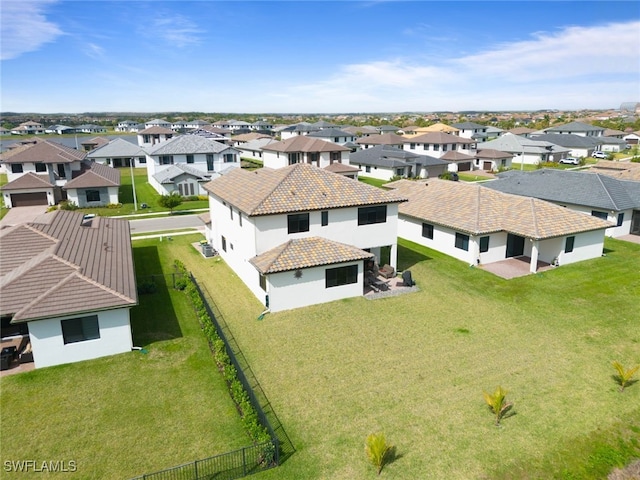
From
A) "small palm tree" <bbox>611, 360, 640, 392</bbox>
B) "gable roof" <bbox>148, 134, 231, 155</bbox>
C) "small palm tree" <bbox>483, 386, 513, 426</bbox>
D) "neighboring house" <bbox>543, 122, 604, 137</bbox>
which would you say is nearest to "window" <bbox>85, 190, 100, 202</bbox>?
"gable roof" <bbox>148, 134, 231, 155</bbox>

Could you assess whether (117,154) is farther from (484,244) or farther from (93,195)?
(484,244)

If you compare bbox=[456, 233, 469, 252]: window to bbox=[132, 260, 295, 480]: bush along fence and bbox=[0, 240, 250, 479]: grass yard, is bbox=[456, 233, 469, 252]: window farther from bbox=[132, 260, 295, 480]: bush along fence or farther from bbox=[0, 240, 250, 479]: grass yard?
bbox=[0, 240, 250, 479]: grass yard

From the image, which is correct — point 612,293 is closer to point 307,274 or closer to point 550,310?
point 550,310

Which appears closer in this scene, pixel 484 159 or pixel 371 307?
pixel 371 307

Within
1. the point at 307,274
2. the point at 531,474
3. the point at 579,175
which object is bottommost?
the point at 531,474

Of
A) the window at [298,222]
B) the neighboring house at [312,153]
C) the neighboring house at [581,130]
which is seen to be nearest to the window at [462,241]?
the window at [298,222]

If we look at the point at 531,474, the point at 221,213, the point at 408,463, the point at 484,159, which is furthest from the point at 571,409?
the point at 484,159

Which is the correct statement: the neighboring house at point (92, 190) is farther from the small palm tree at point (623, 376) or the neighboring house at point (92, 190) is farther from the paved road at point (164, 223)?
the small palm tree at point (623, 376)
